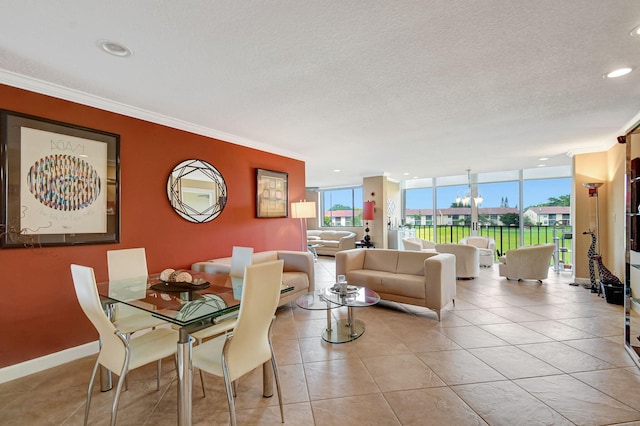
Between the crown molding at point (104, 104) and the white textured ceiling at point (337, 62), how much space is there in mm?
13

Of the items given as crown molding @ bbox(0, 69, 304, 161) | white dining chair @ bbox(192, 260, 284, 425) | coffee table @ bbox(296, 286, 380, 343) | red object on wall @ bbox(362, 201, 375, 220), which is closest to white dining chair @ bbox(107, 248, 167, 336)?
white dining chair @ bbox(192, 260, 284, 425)

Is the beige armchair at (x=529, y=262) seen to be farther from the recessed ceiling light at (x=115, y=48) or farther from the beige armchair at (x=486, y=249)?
the recessed ceiling light at (x=115, y=48)

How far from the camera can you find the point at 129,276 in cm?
264

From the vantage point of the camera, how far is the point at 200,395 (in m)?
2.04

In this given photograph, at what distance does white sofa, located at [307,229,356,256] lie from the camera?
8.56 metres

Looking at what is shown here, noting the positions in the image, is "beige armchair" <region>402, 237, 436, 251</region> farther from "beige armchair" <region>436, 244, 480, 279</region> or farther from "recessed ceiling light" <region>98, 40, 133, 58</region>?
Answer: "recessed ceiling light" <region>98, 40, 133, 58</region>

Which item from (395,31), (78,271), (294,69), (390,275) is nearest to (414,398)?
(390,275)

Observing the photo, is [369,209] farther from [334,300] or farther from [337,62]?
[337,62]

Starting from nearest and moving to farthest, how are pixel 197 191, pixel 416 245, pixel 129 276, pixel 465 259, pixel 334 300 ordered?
pixel 129 276, pixel 334 300, pixel 197 191, pixel 465 259, pixel 416 245

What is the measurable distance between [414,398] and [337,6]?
8.45 feet

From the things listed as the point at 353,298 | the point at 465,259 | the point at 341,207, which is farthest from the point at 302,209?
the point at 341,207

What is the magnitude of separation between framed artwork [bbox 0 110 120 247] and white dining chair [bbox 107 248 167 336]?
1.17 ft

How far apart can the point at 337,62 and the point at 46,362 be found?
139 inches

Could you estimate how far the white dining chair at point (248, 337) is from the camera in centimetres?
158
